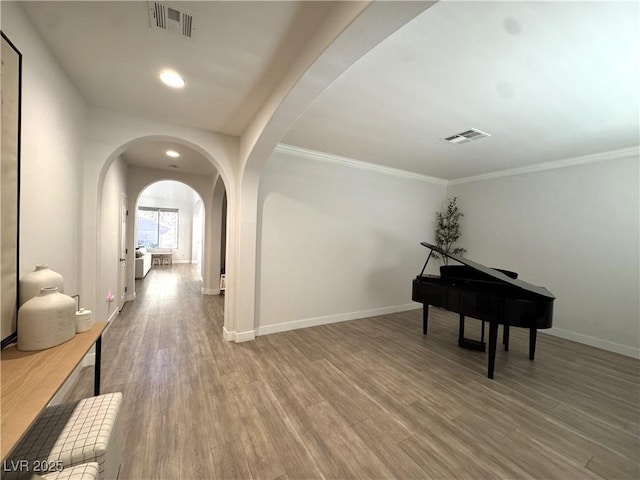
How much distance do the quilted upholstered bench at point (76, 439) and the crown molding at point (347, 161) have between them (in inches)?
128

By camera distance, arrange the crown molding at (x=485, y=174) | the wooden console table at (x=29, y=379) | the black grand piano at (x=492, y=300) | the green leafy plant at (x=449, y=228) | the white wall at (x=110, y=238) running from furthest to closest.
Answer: the green leafy plant at (x=449, y=228)
the crown molding at (x=485, y=174)
the white wall at (x=110, y=238)
the black grand piano at (x=492, y=300)
the wooden console table at (x=29, y=379)

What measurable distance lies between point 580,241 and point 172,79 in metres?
5.60

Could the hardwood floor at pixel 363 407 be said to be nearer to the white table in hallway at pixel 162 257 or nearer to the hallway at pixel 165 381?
the hallway at pixel 165 381

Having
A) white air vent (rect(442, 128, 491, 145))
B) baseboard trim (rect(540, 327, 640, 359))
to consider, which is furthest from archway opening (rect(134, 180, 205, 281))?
baseboard trim (rect(540, 327, 640, 359))

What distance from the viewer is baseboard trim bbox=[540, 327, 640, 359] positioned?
3375 millimetres

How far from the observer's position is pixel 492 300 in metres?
2.70

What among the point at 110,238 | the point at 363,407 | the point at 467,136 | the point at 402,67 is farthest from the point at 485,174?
the point at 110,238

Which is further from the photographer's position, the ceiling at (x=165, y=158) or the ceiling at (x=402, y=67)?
the ceiling at (x=165, y=158)

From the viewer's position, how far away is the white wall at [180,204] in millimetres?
10992

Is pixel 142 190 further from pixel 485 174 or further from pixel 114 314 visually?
pixel 485 174

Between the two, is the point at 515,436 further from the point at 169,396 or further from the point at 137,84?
the point at 137,84

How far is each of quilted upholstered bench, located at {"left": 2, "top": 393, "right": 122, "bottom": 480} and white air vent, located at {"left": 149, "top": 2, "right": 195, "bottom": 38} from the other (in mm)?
2197

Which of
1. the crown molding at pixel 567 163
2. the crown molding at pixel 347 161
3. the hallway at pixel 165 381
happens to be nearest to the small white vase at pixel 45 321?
the hallway at pixel 165 381

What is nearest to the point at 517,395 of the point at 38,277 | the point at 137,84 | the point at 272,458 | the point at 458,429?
the point at 458,429
